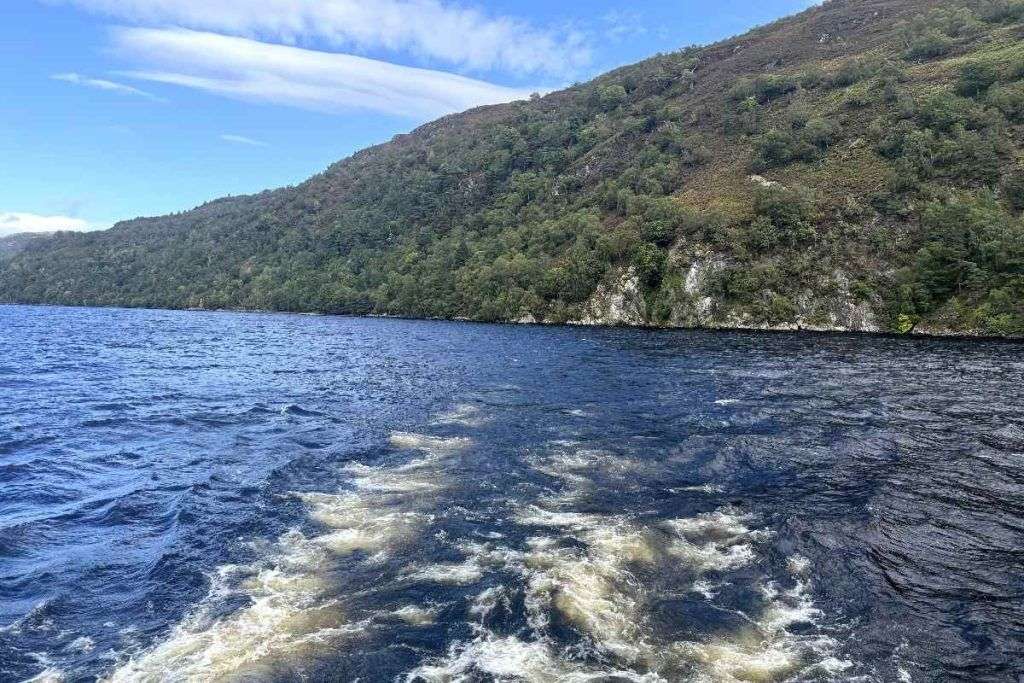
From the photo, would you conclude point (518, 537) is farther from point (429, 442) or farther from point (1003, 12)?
point (1003, 12)

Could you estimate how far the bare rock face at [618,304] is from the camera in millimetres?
106312

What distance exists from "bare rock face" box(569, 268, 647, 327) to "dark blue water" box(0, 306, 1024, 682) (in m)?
69.2

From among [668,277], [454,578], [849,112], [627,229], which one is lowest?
[454,578]

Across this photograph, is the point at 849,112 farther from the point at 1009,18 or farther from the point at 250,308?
the point at 250,308


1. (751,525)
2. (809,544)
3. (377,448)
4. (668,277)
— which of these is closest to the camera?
(809,544)

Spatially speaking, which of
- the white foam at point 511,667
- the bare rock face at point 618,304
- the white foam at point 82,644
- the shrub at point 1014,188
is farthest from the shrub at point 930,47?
the white foam at point 82,644

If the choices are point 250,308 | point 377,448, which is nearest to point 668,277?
point 377,448

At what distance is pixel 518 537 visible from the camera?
53.2 ft

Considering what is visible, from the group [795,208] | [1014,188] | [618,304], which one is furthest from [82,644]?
[1014,188]

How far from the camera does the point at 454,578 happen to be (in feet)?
45.7

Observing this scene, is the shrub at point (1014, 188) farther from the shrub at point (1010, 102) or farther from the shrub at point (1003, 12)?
the shrub at point (1003, 12)

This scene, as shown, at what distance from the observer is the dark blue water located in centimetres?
1090

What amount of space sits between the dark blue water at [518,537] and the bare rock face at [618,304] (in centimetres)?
6918

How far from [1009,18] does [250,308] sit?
23957 cm
